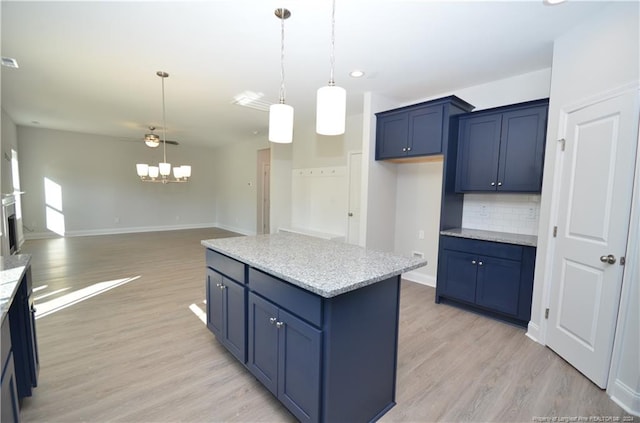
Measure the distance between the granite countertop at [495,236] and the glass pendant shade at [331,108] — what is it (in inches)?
88.7

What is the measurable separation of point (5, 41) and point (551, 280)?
5445 mm

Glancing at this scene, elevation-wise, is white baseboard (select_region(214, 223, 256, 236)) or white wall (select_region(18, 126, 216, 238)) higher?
white wall (select_region(18, 126, 216, 238))

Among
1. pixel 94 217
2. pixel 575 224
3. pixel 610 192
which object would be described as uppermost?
pixel 610 192

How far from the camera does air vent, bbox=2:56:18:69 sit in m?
3.00

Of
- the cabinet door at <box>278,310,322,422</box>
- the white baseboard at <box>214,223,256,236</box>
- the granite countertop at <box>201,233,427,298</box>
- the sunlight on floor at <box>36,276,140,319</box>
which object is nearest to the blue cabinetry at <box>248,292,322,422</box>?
the cabinet door at <box>278,310,322,422</box>

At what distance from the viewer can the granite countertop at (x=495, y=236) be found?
2.86 meters

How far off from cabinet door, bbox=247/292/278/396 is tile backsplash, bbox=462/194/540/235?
3000 millimetres

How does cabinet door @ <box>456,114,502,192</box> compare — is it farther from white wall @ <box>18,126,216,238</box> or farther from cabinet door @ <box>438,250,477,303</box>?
white wall @ <box>18,126,216,238</box>

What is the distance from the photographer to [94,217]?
7707mm

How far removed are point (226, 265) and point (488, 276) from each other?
2702 millimetres

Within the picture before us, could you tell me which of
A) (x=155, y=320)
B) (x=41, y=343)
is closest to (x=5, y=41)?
(x=41, y=343)

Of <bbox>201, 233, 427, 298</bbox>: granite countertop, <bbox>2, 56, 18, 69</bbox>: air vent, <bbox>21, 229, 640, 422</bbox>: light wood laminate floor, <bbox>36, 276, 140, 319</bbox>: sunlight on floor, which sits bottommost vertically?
<bbox>21, 229, 640, 422</bbox>: light wood laminate floor

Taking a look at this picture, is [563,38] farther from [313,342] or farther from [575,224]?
[313,342]

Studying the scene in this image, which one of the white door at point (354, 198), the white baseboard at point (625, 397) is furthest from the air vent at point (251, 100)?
the white baseboard at point (625, 397)
